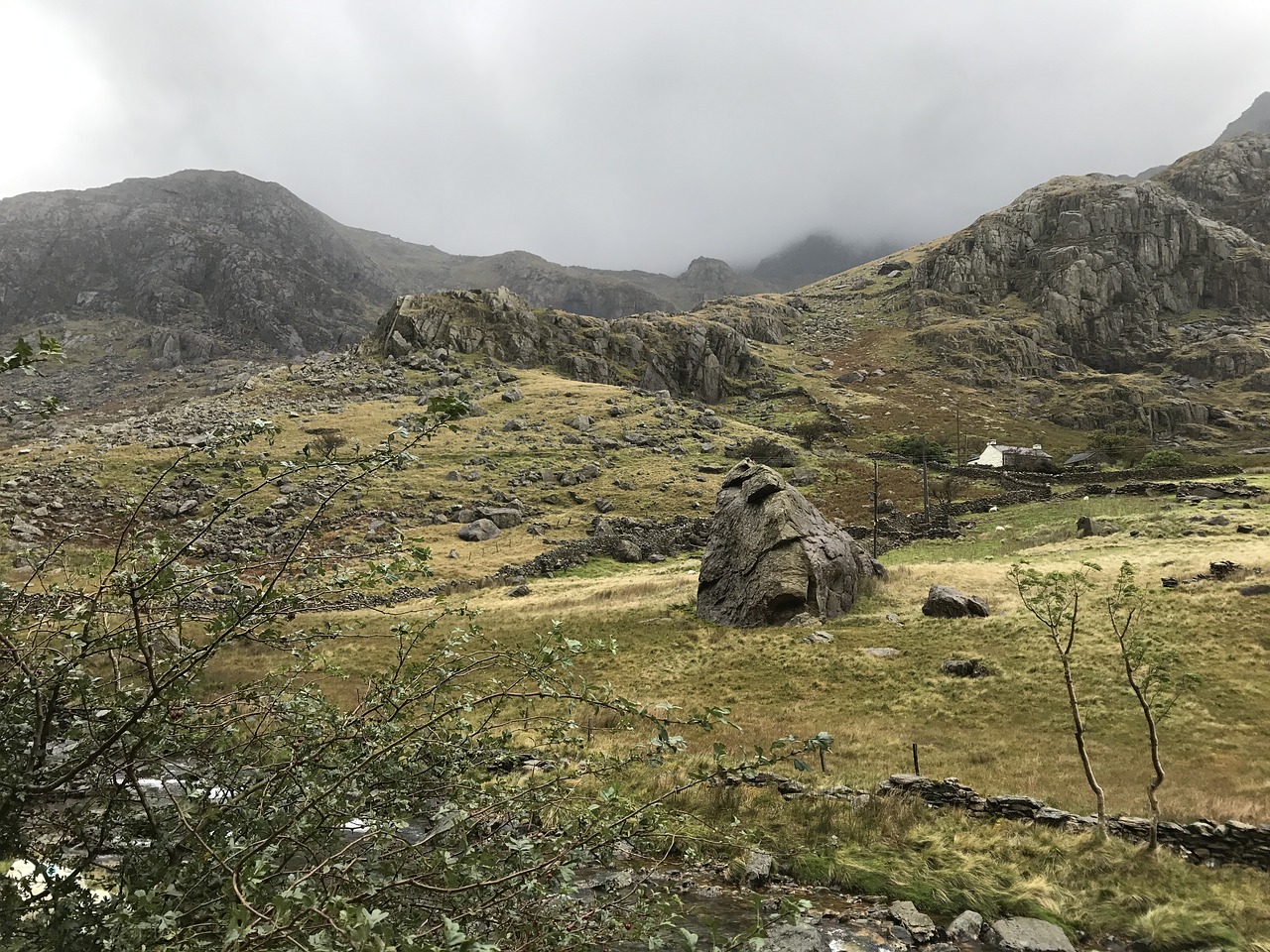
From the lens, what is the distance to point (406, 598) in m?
39.2

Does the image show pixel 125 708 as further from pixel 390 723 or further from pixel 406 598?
pixel 406 598

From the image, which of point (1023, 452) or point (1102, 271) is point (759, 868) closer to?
point (1023, 452)

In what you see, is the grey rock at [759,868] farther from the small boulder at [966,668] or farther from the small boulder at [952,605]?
the small boulder at [952,605]

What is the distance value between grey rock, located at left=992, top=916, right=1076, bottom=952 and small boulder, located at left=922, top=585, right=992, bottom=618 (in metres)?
19.5

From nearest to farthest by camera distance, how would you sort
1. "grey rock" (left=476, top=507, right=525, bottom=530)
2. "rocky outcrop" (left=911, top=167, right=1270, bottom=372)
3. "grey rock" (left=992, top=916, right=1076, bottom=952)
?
"grey rock" (left=992, top=916, right=1076, bottom=952) < "grey rock" (left=476, top=507, right=525, bottom=530) < "rocky outcrop" (left=911, top=167, right=1270, bottom=372)

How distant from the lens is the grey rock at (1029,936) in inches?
353

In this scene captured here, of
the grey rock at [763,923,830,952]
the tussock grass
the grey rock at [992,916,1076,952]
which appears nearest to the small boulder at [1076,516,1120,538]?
the tussock grass

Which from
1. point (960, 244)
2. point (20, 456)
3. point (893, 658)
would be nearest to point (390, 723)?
point (893, 658)

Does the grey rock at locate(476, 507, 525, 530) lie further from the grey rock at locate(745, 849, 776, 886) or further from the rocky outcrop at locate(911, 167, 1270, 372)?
the rocky outcrop at locate(911, 167, 1270, 372)

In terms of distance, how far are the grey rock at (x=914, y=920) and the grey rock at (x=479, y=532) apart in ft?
146

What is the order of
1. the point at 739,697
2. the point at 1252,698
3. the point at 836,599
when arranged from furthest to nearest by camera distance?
the point at 836,599, the point at 739,697, the point at 1252,698

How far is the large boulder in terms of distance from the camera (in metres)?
29.3

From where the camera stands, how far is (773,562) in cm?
3000

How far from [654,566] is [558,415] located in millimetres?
42922
